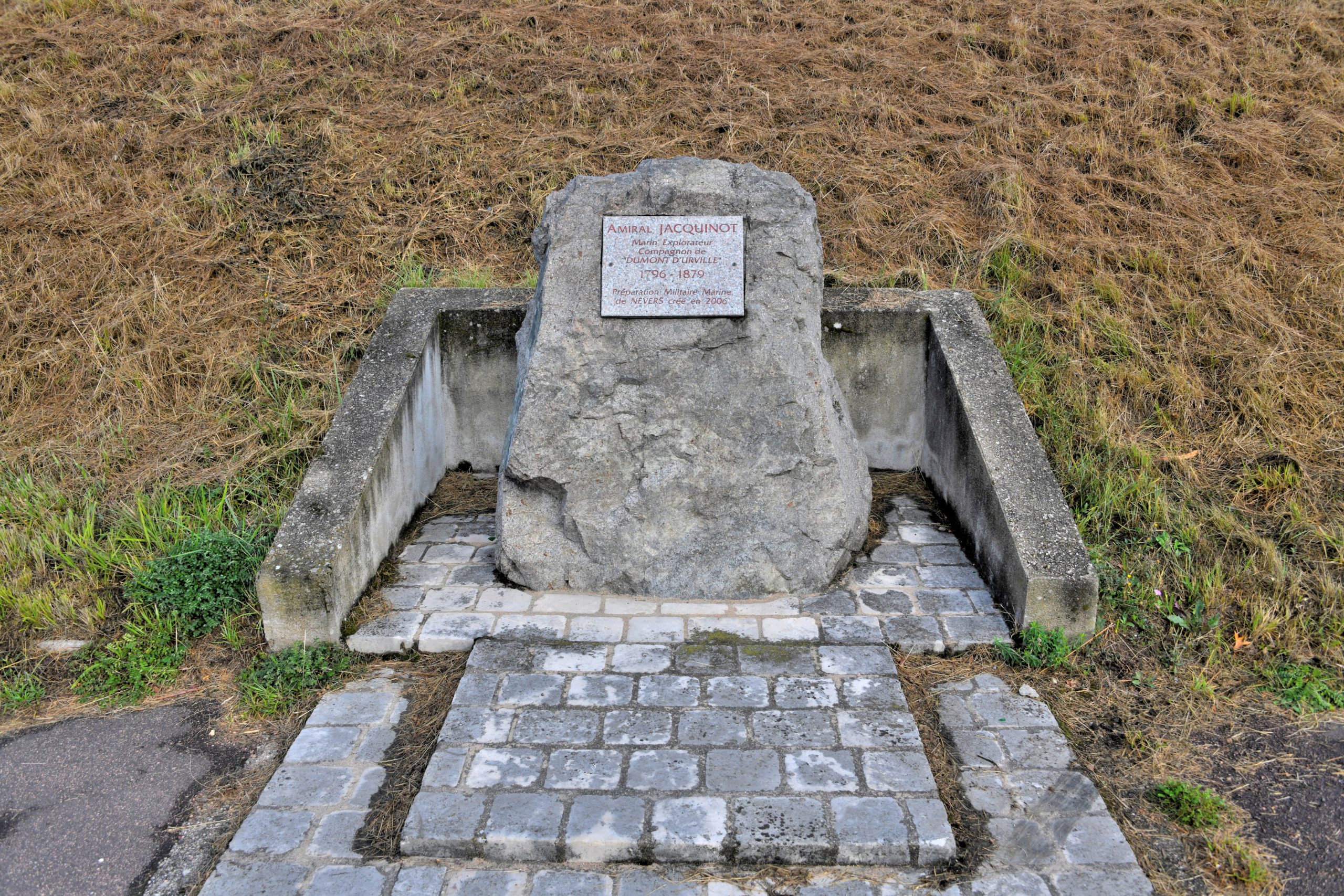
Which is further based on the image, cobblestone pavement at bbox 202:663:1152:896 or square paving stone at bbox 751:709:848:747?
square paving stone at bbox 751:709:848:747

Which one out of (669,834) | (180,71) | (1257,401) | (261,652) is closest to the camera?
(669,834)

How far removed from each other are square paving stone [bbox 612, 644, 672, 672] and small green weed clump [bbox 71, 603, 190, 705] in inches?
74.0

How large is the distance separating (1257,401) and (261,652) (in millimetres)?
5282

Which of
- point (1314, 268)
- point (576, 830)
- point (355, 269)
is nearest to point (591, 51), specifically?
point (355, 269)

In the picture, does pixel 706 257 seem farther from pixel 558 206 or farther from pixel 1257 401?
pixel 1257 401

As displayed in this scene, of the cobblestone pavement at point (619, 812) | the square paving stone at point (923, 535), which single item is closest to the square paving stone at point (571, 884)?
the cobblestone pavement at point (619, 812)

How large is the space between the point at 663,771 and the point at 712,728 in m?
0.30

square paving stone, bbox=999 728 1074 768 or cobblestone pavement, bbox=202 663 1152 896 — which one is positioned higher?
cobblestone pavement, bbox=202 663 1152 896

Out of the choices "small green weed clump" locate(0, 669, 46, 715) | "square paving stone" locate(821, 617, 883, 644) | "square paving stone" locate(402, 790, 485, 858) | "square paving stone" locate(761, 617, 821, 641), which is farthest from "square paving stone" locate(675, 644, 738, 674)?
"small green weed clump" locate(0, 669, 46, 715)

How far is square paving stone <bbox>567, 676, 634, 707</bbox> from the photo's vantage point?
12.1ft

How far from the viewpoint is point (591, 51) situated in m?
8.48

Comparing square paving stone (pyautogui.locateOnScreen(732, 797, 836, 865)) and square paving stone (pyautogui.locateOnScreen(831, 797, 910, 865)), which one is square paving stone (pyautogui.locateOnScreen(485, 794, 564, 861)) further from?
square paving stone (pyautogui.locateOnScreen(831, 797, 910, 865))

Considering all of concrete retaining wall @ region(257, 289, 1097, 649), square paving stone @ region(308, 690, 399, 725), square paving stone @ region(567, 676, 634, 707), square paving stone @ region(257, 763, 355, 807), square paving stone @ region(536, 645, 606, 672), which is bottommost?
square paving stone @ region(308, 690, 399, 725)

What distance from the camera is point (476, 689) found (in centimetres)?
378
